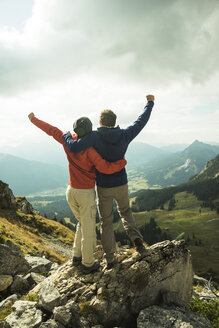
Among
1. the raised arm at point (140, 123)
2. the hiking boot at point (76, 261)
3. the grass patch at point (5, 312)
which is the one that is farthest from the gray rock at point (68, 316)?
the raised arm at point (140, 123)

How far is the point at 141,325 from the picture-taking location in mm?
7309

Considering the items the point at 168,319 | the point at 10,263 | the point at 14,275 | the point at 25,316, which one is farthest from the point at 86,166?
the point at 14,275

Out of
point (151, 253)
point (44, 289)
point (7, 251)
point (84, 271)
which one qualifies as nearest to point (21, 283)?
point (7, 251)

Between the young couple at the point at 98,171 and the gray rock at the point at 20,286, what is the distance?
4.11 meters

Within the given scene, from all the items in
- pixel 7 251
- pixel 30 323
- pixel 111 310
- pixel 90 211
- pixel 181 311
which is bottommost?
pixel 181 311

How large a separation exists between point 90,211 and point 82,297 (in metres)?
3.64

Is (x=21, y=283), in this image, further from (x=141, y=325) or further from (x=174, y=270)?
(x=174, y=270)

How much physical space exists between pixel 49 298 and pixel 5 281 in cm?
399

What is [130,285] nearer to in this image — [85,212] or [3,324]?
[85,212]

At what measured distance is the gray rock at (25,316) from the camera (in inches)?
262

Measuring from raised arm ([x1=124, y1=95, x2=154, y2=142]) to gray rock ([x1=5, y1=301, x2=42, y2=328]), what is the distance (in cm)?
746

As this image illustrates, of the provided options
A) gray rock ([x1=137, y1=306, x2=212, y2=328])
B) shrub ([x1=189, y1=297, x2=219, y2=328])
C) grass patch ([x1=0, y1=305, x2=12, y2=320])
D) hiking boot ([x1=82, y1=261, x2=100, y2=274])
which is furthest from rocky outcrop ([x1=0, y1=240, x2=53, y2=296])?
shrub ([x1=189, y1=297, x2=219, y2=328])

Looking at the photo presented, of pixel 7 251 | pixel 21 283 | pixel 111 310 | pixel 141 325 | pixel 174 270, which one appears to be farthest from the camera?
pixel 7 251

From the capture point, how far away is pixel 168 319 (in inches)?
298
